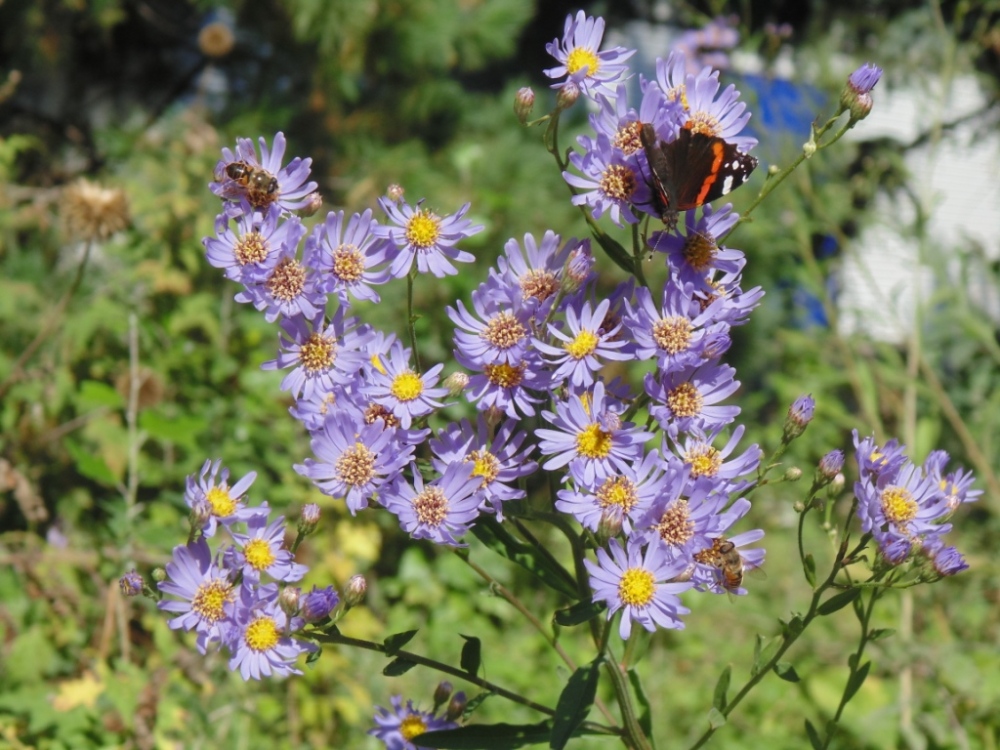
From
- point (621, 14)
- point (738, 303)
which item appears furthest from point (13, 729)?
point (621, 14)

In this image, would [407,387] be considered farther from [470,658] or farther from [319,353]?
[470,658]

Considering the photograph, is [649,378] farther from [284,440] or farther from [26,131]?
[26,131]

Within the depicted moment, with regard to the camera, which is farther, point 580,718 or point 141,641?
point 141,641

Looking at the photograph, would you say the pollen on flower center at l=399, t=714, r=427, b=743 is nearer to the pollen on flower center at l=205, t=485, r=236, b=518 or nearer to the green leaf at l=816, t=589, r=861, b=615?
the pollen on flower center at l=205, t=485, r=236, b=518

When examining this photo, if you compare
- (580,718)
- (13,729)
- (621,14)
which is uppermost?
(621,14)

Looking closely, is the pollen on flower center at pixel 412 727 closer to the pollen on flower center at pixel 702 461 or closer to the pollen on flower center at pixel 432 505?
the pollen on flower center at pixel 432 505

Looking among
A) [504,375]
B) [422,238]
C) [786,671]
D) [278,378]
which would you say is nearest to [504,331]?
[504,375]

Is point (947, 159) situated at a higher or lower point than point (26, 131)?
higher
